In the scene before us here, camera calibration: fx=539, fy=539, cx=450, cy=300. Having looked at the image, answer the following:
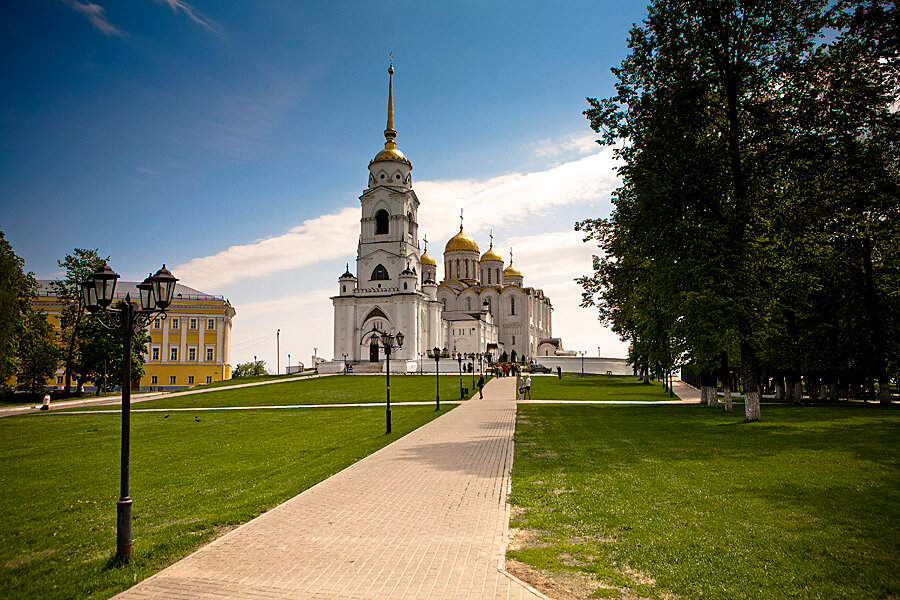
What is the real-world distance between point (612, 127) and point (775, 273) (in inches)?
304

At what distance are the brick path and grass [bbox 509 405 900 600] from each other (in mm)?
635

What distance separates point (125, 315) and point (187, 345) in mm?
56745

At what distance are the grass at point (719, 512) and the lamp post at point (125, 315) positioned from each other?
178 inches

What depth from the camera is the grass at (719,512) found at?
211 inches

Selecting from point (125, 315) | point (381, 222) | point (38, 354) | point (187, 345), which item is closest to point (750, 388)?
point (125, 315)

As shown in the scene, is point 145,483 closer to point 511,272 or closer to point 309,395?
point 309,395

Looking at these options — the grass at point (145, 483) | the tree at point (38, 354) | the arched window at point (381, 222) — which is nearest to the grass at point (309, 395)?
the grass at point (145, 483)

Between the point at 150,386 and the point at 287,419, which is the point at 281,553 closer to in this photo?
the point at 287,419

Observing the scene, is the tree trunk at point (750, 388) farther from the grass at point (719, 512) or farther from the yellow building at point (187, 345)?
the yellow building at point (187, 345)

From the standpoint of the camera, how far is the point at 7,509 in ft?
28.0

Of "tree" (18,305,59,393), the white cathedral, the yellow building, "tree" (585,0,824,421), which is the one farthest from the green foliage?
the yellow building

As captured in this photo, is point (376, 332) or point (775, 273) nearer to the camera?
point (775, 273)

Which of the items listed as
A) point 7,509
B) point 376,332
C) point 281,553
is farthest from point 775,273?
point 376,332

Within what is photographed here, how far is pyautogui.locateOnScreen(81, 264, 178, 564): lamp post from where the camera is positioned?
620 cm
